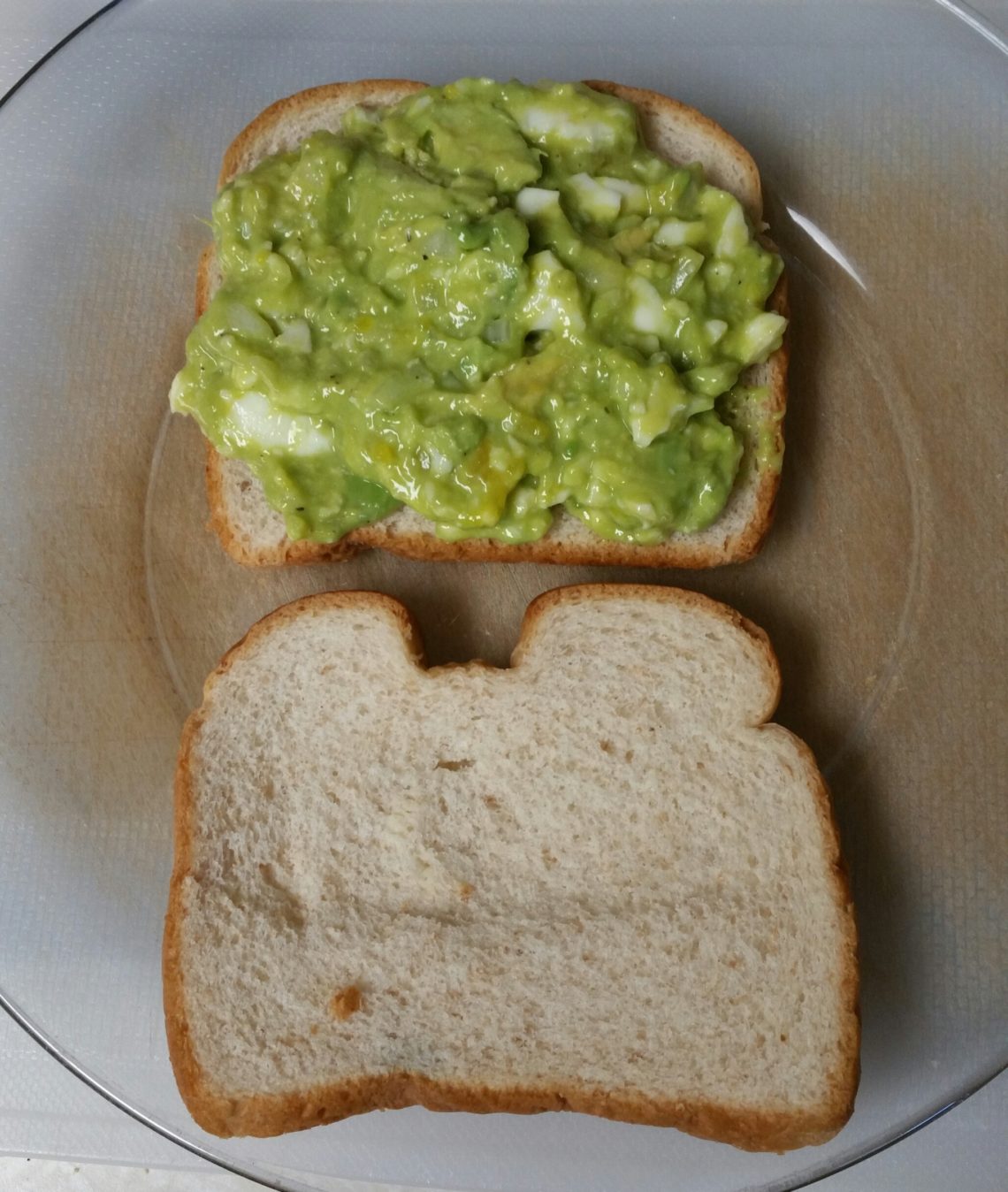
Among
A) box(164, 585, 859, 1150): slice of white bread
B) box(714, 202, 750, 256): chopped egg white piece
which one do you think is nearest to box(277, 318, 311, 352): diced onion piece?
box(164, 585, 859, 1150): slice of white bread

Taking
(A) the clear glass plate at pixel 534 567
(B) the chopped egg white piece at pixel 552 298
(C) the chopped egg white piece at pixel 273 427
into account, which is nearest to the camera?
(B) the chopped egg white piece at pixel 552 298

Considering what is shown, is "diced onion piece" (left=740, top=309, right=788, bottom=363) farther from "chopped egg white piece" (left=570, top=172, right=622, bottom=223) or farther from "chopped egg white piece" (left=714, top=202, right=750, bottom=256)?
"chopped egg white piece" (left=570, top=172, right=622, bottom=223)

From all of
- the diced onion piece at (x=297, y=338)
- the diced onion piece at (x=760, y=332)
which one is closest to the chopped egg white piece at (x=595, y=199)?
the diced onion piece at (x=760, y=332)

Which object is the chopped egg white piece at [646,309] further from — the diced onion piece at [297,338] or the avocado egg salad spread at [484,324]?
the diced onion piece at [297,338]

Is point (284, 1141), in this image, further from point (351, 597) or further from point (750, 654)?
point (750, 654)

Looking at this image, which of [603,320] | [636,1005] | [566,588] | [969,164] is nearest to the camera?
[603,320]

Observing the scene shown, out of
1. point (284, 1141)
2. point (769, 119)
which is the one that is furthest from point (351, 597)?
point (769, 119)
